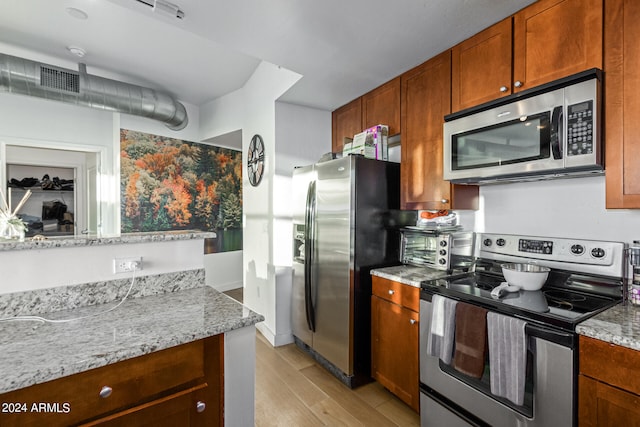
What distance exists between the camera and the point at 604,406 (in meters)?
1.10

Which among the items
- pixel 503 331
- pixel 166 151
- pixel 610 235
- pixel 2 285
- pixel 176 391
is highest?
pixel 166 151

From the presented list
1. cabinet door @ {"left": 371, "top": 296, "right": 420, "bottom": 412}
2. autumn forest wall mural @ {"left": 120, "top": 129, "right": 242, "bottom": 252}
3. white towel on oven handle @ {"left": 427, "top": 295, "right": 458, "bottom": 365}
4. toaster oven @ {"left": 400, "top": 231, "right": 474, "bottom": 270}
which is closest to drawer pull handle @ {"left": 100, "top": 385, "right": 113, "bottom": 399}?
white towel on oven handle @ {"left": 427, "top": 295, "right": 458, "bottom": 365}

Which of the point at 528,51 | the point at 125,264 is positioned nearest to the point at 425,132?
the point at 528,51

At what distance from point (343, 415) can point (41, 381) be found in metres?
1.72

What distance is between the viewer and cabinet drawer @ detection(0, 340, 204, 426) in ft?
2.89

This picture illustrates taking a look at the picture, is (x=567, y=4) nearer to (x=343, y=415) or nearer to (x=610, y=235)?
(x=610, y=235)

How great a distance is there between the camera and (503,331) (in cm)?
137

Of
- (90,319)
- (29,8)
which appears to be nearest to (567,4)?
(90,319)

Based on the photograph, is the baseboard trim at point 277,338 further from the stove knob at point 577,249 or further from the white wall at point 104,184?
the stove knob at point 577,249

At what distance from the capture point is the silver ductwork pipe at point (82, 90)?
2.88 metres

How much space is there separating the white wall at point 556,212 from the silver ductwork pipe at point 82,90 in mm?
3826

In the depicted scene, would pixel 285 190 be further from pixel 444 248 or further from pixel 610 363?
pixel 610 363

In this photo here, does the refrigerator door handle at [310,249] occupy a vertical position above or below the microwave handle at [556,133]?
below

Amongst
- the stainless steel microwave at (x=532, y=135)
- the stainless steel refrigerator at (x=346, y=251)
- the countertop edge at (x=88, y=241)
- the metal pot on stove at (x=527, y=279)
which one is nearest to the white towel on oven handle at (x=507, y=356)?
the metal pot on stove at (x=527, y=279)
